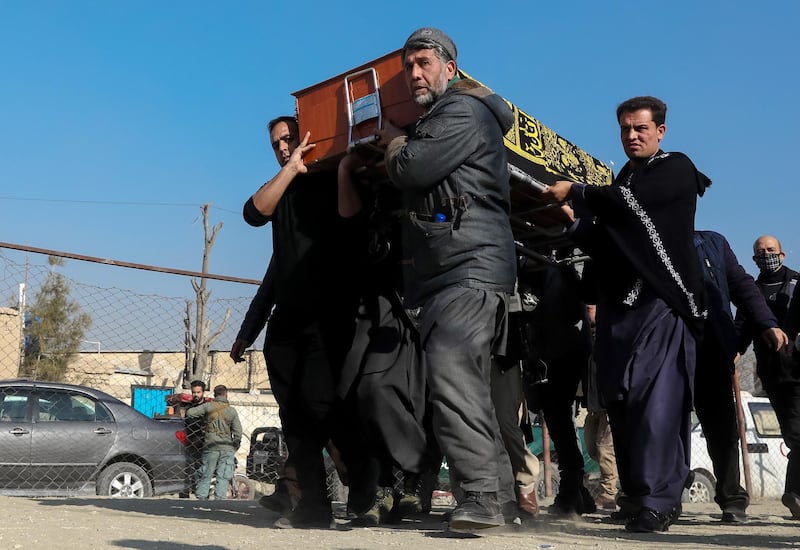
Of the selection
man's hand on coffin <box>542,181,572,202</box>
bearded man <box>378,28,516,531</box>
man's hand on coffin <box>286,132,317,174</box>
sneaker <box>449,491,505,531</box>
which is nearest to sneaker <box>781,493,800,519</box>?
man's hand on coffin <box>542,181,572,202</box>

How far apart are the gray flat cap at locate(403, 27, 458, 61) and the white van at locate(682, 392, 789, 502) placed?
9.48 meters

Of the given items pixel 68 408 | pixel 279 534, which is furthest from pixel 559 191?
pixel 68 408

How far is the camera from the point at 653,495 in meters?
4.17

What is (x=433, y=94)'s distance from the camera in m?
3.96

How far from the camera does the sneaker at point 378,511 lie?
185 inches

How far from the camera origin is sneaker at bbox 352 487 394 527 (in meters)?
4.69

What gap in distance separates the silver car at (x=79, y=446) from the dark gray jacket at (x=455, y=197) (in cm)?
792

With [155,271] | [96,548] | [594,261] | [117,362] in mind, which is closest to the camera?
[96,548]

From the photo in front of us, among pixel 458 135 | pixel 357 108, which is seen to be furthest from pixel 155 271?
pixel 458 135

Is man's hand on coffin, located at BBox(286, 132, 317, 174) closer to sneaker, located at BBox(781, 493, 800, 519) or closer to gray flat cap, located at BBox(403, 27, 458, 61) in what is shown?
gray flat cap, located at BBox(403, 27, 458, 61)

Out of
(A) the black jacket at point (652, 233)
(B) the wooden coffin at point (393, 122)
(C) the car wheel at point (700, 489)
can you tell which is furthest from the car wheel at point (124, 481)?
(A) the black jacket at point (652, 233)

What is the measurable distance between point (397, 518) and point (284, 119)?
2.25m

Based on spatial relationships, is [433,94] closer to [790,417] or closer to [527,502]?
[527,502]

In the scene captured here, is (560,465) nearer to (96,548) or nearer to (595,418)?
(96,548)
